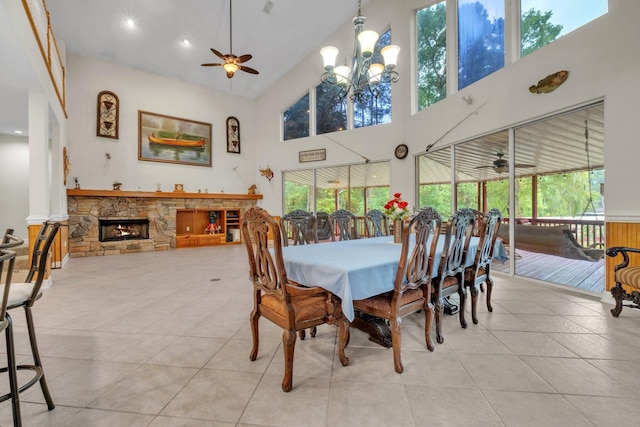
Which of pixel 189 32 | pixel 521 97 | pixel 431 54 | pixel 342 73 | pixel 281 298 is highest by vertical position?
pixel 189 32

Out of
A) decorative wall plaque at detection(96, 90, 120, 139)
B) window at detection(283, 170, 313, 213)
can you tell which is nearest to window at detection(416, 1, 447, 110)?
window at detection(283, 170, 313, 213)

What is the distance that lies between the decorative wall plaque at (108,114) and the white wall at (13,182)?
1603mm

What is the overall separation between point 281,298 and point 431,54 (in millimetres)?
5819

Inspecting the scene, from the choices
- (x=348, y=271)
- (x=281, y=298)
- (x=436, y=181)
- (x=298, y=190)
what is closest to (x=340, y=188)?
(x=298, y=190)

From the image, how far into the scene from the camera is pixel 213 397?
5.27 ft

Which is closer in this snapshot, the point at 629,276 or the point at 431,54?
the point at 629,276

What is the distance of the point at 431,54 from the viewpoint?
5.66 metres

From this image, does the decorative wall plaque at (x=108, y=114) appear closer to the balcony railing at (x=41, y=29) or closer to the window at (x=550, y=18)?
the balcony railing at (x=41, y=29)

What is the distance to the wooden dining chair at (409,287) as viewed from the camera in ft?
6.02

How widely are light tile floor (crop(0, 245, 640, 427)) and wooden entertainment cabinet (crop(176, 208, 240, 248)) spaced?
488 cm

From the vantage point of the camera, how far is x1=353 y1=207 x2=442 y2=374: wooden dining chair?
6.02ft

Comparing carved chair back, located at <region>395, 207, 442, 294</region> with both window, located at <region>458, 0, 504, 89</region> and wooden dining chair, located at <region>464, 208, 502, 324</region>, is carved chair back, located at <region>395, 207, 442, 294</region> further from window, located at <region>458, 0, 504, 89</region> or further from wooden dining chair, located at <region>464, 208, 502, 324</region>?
window, located at <region>458, 0, 504, 89</region>

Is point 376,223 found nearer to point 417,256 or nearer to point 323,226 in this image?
point 323,226

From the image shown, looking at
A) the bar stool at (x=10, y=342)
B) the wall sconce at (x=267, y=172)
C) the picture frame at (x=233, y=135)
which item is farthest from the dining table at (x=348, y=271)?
the picture frame at (x=233, y=135)
